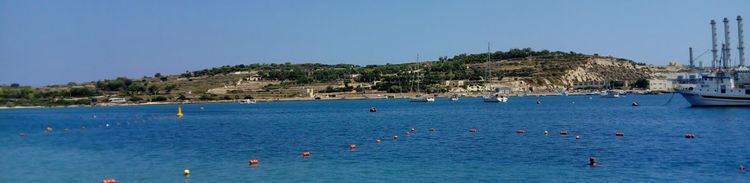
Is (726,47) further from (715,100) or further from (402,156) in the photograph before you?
(402,156)

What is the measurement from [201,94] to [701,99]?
121112 mm

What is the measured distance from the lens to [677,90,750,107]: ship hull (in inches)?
2817

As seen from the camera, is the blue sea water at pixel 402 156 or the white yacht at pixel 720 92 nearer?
the blue sea water at pixel 402 156

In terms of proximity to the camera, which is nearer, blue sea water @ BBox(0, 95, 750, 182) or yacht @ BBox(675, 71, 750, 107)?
blue sea water @ BBox(0, 95, 750, 182)

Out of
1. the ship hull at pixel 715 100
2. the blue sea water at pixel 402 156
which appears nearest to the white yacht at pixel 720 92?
the ship hull at pixel 715 100

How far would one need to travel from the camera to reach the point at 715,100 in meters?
73.2

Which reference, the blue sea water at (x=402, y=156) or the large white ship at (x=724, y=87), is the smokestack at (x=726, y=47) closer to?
the large white ship at (x=724, y=87)

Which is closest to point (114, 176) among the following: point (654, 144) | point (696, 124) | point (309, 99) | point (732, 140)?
point (654, 144)

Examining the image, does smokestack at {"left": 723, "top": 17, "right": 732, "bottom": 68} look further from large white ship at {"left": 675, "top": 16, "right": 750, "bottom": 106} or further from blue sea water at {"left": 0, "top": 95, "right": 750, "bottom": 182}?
blue sea water at {"left": 0, "top": 95, "right": 750, "bottom": 182}

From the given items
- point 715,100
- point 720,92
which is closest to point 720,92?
point 720,92

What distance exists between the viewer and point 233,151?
35.7 m

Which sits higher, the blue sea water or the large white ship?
→ the large white ship

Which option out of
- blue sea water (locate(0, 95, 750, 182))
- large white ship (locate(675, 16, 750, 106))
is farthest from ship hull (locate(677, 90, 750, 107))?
blue sea water (locate(0, 95, 750, 182))

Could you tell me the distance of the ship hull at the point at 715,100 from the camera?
71562mm
